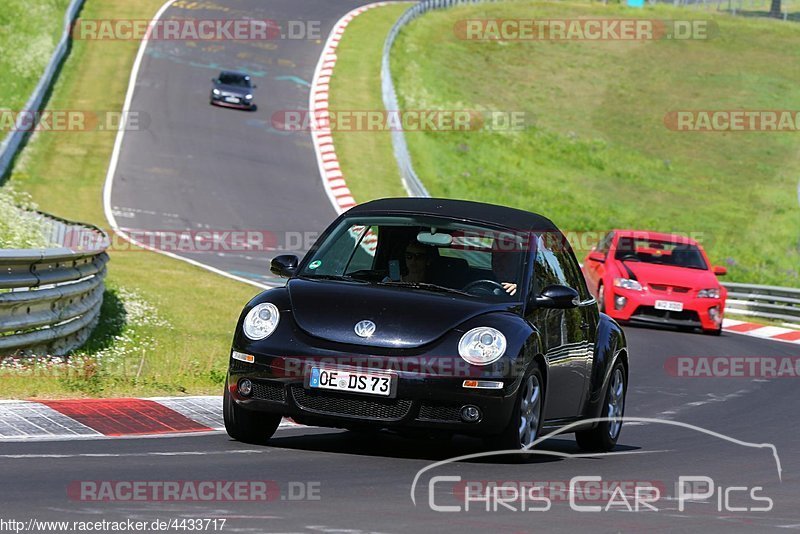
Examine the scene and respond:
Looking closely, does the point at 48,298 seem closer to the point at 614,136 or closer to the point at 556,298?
the point at 556,298

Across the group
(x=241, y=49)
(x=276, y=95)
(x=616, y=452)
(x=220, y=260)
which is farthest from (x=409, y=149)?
(x=616, y=452)

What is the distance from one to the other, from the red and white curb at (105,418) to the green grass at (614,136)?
25.4 meters

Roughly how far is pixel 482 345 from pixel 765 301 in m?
22.2

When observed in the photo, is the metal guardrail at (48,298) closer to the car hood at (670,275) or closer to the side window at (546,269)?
the side window at (546,269)

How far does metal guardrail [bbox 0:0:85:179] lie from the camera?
33781 millimetres

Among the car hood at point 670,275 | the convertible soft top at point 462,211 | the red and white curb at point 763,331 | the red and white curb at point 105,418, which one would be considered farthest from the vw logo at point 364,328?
the red and white curb at point 763,331

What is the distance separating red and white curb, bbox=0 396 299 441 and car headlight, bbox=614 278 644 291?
1203cm

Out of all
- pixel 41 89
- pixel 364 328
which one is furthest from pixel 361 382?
pixel 41 89

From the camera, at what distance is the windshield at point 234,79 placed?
138 ft

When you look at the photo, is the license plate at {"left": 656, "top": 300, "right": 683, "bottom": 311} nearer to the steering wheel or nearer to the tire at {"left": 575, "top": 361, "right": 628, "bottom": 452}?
the tire at {"left": 575, "top": 361, "right": 628, "bottom": 452}

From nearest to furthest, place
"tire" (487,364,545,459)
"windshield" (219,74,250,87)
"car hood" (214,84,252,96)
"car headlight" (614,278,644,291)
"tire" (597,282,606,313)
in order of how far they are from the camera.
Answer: "tire" (487,364,545,459) < "car headlight" (614,278,644,291) < "tire" (597,282,606,313) < "car hood" (214,84,252,96) < "windshield" (219,74,250,87)

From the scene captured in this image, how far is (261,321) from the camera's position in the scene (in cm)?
850

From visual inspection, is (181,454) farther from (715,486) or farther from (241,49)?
(241,49)

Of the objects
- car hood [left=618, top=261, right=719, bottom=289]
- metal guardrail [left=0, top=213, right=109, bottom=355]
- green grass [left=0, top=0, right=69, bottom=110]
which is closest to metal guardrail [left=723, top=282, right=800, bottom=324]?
car hood [left=618, top=261, right=719, bottom=289]
